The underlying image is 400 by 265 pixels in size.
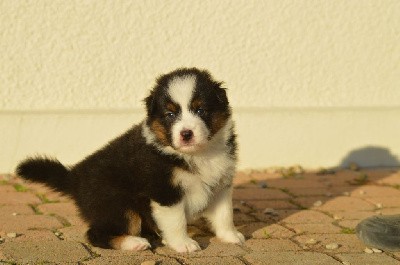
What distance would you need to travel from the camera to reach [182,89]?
4285 millimetres

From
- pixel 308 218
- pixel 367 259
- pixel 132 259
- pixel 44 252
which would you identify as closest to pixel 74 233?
pixel 44 252

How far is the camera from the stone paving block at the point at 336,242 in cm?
436

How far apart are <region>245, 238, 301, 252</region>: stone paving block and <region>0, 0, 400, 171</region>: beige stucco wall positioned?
2516 mm

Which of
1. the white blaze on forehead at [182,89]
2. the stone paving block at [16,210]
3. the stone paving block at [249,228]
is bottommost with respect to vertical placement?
the stone paving block at [16,210]

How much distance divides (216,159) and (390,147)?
3.44m

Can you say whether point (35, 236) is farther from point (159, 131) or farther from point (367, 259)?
point (367, 259)

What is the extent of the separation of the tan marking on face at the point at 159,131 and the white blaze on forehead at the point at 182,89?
0.20 metres

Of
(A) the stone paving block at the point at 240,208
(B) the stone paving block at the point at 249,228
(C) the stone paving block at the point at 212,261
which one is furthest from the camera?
(A) the stone paving block at the point at 240,208

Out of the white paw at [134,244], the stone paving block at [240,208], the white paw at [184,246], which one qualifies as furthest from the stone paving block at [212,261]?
the stone paving block at [240,208]

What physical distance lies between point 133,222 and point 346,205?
1985 mm

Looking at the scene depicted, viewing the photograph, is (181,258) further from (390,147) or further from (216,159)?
(390,147)

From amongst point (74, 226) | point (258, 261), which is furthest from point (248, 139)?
point (258, 261)

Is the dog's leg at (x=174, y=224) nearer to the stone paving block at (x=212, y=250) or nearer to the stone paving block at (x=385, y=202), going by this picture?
the stone paving block at (x=212, y=250)

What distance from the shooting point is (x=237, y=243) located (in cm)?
445
